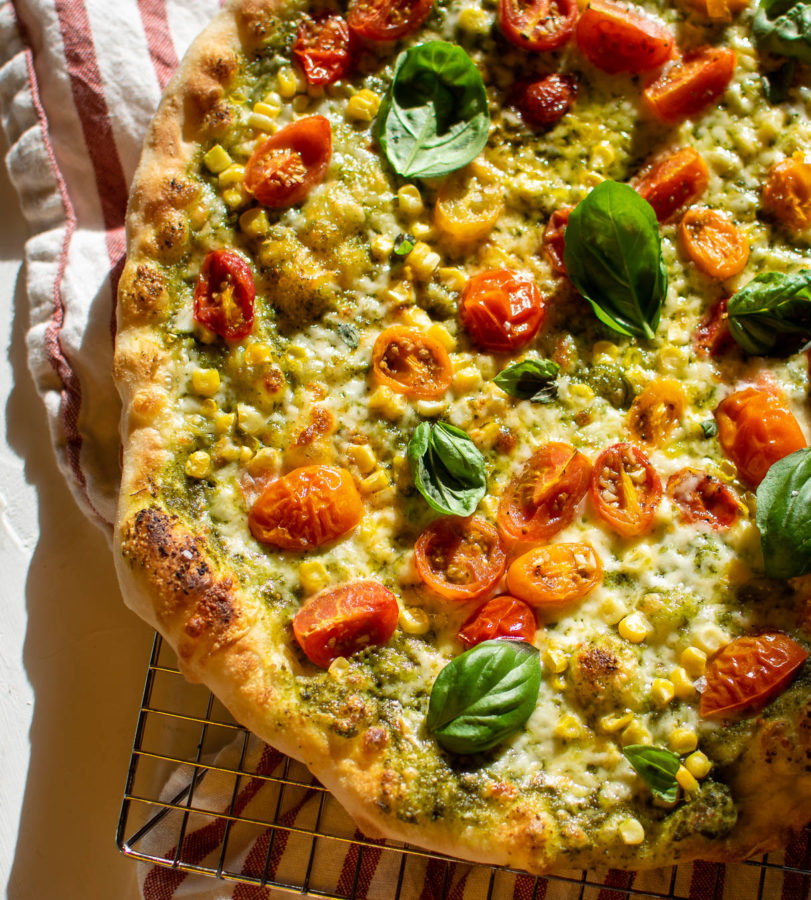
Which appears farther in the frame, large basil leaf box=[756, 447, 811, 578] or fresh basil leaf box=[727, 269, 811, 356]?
fresh basil leaf box=[727, 269, 811, 356]

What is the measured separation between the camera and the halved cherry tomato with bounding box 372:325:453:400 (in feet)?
12.2

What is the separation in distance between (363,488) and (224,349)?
0.69 m

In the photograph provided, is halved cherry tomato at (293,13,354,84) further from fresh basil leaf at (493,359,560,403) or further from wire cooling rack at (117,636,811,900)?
wire cooling rack at (117,636,811,900)

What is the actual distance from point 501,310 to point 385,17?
1211 mm

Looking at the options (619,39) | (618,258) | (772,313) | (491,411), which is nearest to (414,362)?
(491,411)

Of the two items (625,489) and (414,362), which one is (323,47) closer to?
(414,362)

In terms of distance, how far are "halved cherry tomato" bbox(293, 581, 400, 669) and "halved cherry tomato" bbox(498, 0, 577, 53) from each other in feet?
6.95

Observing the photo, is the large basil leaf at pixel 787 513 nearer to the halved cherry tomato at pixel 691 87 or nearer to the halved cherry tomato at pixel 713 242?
the halved cherry tomato at pixel 713 242

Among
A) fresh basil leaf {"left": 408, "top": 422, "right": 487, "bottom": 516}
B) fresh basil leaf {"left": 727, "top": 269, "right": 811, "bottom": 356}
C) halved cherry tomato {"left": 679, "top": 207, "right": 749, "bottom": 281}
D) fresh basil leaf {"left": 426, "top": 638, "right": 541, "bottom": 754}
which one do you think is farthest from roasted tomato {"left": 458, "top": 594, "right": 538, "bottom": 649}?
halved cherry tomato {"left": 679, "top": 207, "right": 749, "bottom": 281}

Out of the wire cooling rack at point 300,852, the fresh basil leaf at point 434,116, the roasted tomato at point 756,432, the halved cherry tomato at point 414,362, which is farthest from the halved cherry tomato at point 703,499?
the fresh basil leaf at point 434,116

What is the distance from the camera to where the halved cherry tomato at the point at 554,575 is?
351 centimetres

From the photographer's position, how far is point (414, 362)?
373cm

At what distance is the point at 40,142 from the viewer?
178 inches

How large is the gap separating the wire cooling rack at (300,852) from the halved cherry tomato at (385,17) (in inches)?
94.7
